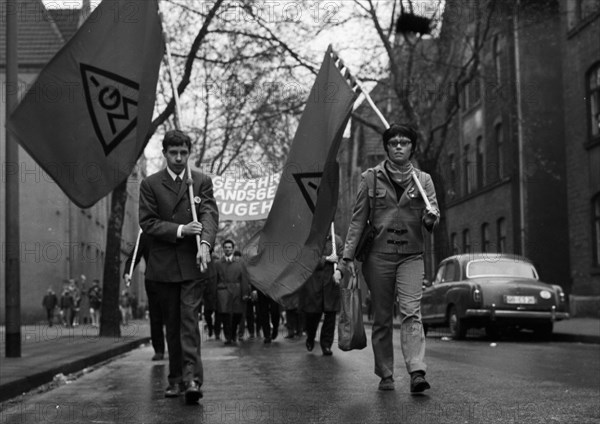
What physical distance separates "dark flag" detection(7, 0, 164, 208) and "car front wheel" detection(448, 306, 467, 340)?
11506mm

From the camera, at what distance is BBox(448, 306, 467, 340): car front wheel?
18609 millimetres

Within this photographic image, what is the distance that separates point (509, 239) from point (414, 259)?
28.4 meters

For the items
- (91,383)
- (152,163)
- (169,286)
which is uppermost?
(152,163)

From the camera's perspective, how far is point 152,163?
123ft

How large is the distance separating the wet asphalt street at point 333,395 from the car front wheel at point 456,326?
6034 millimetres

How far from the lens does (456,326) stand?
1877 centimetres

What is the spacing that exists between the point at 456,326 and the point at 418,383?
11371 millimetres

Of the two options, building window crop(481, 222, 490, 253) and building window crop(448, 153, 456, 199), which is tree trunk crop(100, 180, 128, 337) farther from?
building window crop(448, 153, 456, 199)

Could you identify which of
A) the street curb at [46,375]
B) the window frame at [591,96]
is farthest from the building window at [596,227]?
the street curb at [46,375]

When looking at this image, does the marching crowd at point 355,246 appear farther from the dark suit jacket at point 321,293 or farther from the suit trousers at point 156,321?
the dark suit jacket at point 321,293

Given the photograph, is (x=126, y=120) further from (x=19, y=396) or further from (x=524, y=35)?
(x=524, y=35)

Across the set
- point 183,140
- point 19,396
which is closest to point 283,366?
point 19,396

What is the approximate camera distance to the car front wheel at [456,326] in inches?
733

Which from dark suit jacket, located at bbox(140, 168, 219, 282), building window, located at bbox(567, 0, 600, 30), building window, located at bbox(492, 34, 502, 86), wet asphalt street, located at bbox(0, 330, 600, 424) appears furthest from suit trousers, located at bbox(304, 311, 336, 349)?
building window, located at bbox(492, 34, 502, 86)
